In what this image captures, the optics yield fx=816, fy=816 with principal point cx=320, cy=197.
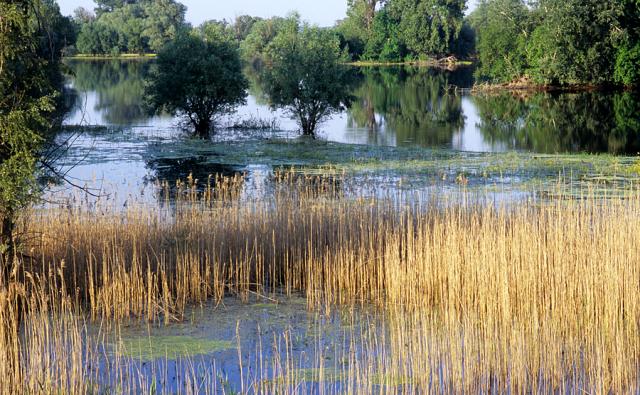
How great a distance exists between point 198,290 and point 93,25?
10288cm

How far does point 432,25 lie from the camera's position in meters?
90.8

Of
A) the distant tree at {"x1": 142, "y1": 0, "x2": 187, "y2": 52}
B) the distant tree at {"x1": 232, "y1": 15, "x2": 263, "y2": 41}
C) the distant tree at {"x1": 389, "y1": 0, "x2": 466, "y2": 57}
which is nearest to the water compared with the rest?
the distant tree at {"x1": 389, "y1": 0, "x2": 466, "y2": 57}

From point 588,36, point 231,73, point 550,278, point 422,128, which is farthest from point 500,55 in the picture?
point 550,278

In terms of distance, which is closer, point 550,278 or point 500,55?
point 550,278

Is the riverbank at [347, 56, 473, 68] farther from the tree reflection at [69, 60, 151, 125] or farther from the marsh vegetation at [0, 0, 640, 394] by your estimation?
the marsh vegetation at [0, 0, 640, 394]

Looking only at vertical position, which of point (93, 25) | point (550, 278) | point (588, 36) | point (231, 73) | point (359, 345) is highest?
point (93, 25)

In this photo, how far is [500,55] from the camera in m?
59.9

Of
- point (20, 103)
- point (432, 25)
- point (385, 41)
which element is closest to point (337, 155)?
point (20, 103)

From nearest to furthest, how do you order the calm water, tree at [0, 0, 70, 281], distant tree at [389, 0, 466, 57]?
tree at [0, 0, 70, 281] → the calm water → distant tree at [389, 0, 466, 57]

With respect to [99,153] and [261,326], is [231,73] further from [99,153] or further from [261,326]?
[261,326]

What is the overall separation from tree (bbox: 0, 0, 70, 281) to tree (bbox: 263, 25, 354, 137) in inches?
929

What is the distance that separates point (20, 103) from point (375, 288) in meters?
4.40

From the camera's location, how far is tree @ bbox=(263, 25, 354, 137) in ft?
99.1

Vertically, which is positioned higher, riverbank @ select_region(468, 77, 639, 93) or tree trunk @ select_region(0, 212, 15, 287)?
riverbank @ select_region(468, 77, 639, 93)
